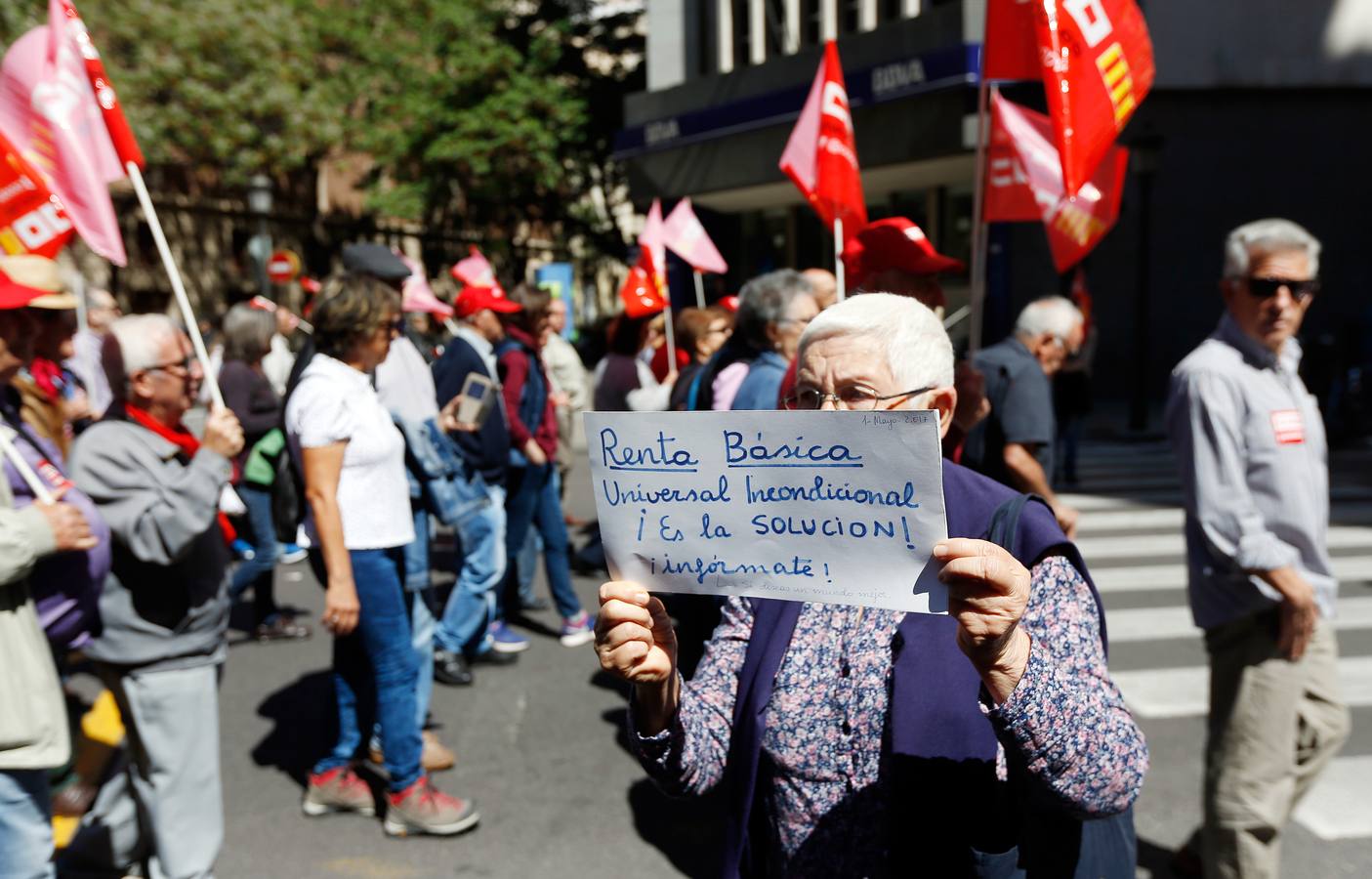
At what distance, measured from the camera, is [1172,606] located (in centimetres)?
686

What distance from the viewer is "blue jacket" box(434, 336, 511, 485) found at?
235 inches

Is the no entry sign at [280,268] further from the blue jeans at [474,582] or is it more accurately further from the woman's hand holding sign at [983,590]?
the woman's hand holding sign at [983,590]

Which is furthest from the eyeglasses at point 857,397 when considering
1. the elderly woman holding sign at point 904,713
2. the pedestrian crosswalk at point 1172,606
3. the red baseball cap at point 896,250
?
the pedestrian crosswalk at point 1172,606

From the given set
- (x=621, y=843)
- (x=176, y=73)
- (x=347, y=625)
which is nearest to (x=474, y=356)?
(x=347, y=625)

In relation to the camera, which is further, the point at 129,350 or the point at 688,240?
the point at 688,240

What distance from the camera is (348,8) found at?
27328 millimetres

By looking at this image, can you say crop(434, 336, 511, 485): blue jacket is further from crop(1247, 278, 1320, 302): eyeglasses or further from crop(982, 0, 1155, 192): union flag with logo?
crop(1247, 278, 1320, 302): eyeglasses

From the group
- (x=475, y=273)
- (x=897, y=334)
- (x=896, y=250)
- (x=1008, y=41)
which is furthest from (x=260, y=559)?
(x=897, y=334)

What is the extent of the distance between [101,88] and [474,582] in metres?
3.10

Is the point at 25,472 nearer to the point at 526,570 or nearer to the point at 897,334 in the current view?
the point at 897,334

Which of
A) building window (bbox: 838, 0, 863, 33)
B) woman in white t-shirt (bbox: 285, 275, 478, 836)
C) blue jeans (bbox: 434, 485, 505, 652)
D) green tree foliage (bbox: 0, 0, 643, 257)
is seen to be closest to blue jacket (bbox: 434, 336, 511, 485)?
blue jeans (bbox: 434, 485, 505, 652)

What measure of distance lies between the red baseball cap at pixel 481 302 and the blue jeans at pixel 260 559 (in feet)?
5.30

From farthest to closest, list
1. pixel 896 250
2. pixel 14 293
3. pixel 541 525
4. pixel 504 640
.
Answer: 1. pixel 541 525
2. pixel 504 640
3. pixel 896 250
4. pixel 14 293

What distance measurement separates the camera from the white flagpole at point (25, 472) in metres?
2.68
